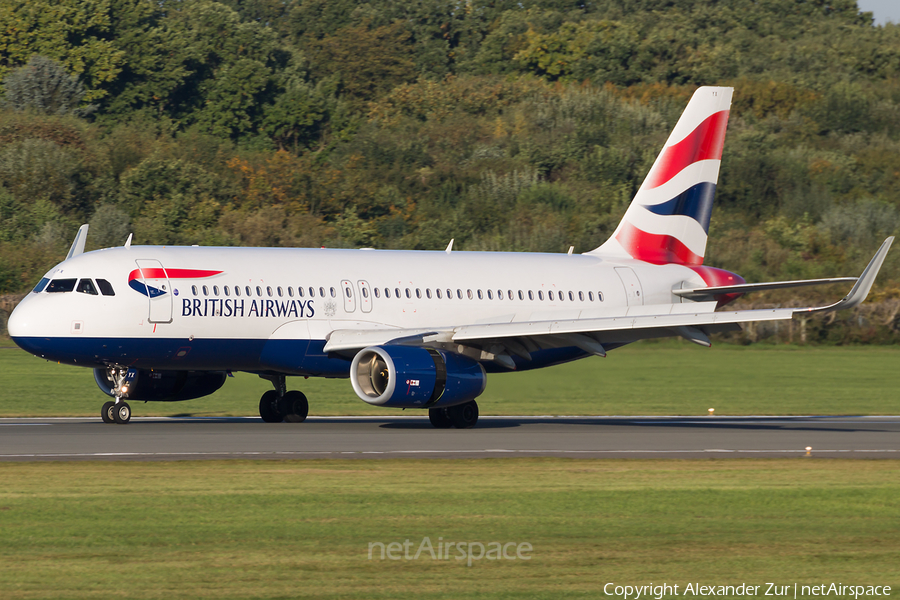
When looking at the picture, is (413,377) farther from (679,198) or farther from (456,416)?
(679,198)

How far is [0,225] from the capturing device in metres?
75.6

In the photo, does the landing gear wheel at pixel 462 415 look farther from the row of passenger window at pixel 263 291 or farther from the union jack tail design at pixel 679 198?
the union jack tail design at pixel 679 198

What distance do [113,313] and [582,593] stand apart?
18.7 m

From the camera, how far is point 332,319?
31047 mm

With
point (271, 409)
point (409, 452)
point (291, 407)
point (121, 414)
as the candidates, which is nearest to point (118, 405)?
point (121, 414)

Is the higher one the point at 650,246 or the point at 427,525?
the point at 650,246

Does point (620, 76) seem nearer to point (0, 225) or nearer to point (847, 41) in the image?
point (847, 41)

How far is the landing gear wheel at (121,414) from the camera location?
97.2 feet

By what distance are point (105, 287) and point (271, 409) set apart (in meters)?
5.52

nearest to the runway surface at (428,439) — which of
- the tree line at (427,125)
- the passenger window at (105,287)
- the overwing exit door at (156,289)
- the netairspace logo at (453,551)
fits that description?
the overwing exit door at (156,289)

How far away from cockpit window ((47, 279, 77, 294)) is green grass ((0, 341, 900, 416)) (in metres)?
6.04

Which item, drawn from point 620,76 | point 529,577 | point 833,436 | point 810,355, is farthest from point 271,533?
point 620,76

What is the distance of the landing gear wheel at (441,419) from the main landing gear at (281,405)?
11.0ft

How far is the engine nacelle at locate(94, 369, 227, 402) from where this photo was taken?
30.6 meters
